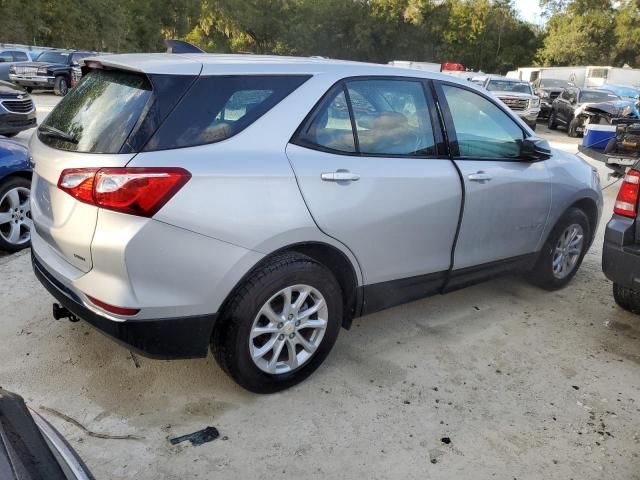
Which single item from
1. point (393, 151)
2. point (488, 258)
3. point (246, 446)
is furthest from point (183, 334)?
point (488, 258)

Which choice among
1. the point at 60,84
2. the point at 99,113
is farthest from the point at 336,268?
the point at 60,84

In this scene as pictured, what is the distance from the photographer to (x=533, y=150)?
3.99 metres

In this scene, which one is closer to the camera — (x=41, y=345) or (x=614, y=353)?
(x=41, y=345)

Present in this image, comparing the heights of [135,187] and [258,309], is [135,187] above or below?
above

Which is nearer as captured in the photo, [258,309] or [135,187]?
[135,187]

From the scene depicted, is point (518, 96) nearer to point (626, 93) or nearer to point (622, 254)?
point (626, 93)

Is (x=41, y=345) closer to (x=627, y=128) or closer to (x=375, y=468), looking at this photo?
(x=375, y=468)

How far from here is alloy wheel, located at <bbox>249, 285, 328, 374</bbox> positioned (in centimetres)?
→ 290

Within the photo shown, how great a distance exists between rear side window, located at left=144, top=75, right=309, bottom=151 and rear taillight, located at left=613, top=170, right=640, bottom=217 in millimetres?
2476

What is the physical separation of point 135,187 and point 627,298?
12.1 ft

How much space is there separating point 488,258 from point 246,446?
7.09 feet

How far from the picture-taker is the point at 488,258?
13.0ft

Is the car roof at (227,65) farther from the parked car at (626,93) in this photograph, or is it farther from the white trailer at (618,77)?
the white trailer at (618,77)

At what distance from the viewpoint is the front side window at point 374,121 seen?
299cm
